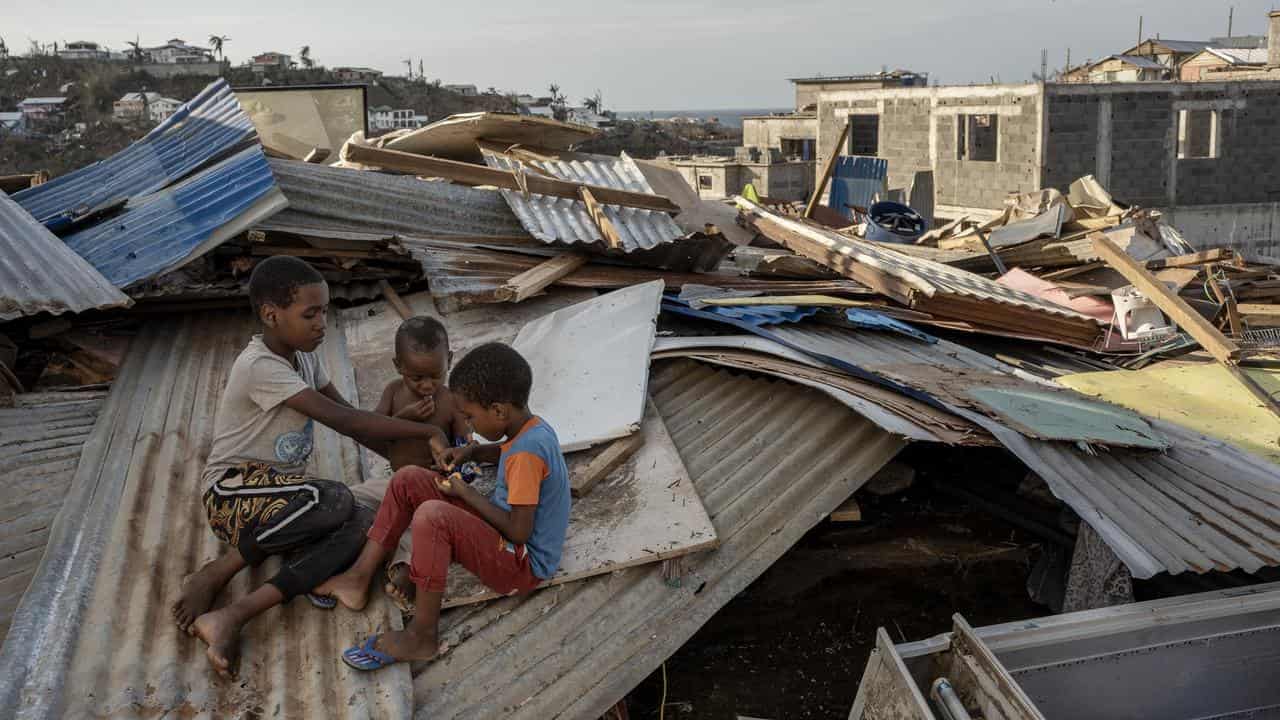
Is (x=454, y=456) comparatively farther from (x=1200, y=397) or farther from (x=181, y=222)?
(x=1200, y=397)

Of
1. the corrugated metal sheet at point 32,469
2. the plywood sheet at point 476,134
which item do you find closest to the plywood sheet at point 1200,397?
the plywood sheet at point 476,134

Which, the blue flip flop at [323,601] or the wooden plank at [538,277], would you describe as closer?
the blue flip flop at [323,601]

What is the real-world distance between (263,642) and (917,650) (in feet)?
7.00

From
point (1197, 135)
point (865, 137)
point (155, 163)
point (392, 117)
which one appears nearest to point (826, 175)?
point (155, 163)

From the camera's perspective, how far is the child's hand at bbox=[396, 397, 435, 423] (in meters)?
3.77

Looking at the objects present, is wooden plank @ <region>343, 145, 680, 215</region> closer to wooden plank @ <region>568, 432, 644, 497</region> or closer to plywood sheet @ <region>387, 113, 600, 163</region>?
plywood sheet @ <region>387, 113, 600, 163</region>

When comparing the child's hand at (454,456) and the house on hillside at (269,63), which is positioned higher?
the house on hillside at (269,63)

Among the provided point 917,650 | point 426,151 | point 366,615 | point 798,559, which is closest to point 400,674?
point 366,615

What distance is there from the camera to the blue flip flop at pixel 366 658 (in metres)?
3.04

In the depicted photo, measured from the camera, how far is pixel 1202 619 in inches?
130

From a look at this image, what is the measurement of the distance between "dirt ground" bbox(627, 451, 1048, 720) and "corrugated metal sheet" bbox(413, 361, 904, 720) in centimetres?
73

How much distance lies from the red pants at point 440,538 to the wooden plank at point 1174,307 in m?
4.82

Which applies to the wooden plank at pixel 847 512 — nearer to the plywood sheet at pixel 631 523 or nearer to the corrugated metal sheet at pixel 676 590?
the corrugated metal sheet at pixel 676 590

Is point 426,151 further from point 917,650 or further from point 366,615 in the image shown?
point 917,650
